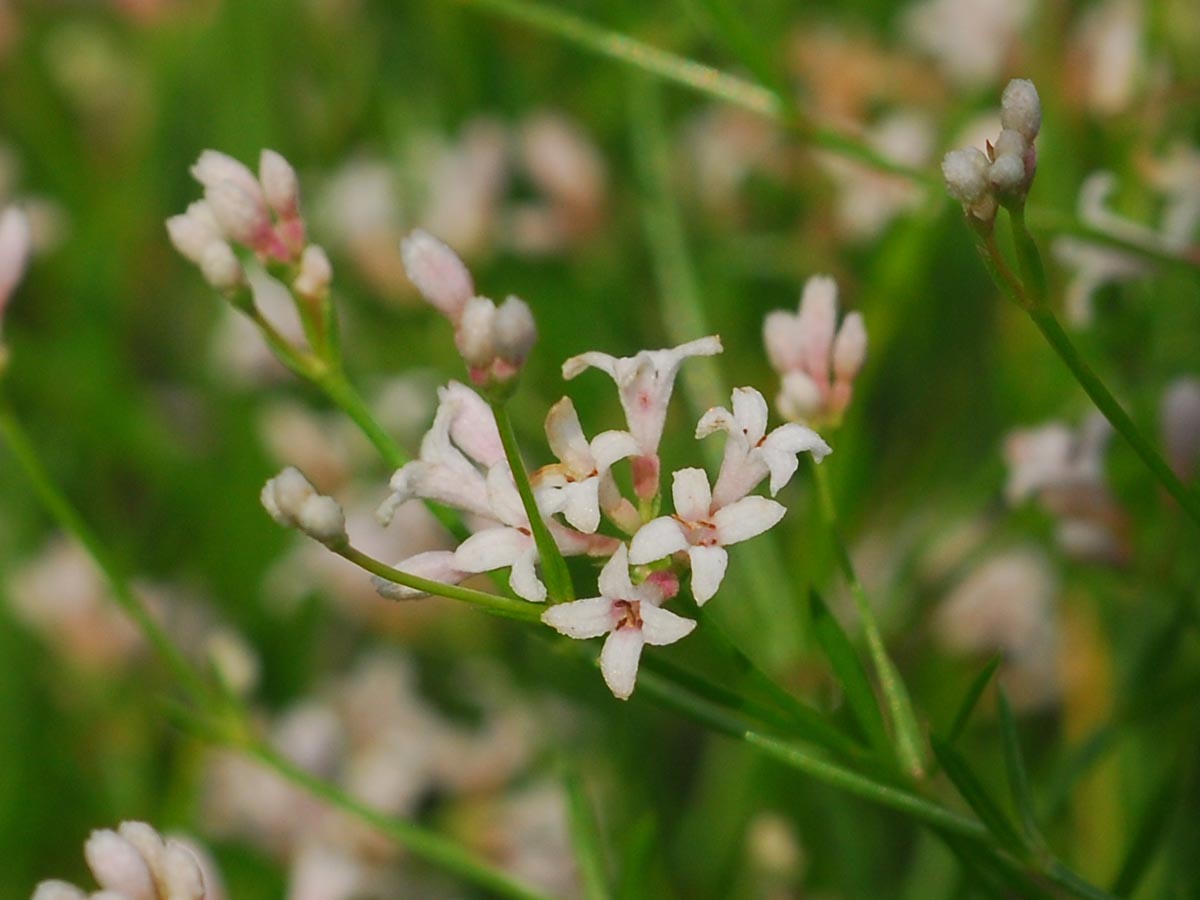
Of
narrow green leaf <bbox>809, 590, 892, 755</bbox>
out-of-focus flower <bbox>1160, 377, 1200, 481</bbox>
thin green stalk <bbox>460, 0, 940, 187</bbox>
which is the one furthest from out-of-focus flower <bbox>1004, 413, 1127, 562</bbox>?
narrow green leaf <bbox>809, 590, 892, 755</bbox>

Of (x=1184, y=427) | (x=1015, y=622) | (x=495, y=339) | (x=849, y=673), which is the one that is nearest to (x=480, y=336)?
(x=495, y=339)

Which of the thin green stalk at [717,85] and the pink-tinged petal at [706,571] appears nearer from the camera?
the pink-tinged petal at [706,571]

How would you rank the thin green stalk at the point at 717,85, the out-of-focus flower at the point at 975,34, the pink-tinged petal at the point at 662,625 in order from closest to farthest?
the pink-tinged petal at the point at 662,625
the thin green stalk at the point at 717,85
the out-of-focus flower at the point at 975,34

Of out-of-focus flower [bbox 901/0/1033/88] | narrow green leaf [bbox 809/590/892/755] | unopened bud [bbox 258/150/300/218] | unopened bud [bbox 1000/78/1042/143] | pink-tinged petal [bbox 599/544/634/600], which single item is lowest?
pink-tinged petal [bbox 599/544/634/600]

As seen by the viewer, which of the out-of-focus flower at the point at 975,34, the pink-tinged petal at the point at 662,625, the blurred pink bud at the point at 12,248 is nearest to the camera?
the pink-tinged petal at the point at 662,625

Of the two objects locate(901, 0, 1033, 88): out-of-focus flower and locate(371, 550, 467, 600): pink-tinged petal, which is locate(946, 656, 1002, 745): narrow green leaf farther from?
locate(901, 0, 1033, 88): out-of-focus flower

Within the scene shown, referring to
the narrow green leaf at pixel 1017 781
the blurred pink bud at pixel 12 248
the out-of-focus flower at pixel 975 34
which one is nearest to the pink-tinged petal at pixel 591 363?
the narrow green leaf at pixel 1017 781

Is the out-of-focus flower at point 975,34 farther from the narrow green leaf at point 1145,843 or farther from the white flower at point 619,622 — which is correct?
the white flower at point 619,622

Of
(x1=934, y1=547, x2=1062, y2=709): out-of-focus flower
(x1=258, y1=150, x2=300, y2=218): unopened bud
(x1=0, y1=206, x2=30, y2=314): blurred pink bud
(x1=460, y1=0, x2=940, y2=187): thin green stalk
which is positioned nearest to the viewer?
(x1=258, y1=150, x2=300, y2=218): unopened bud
